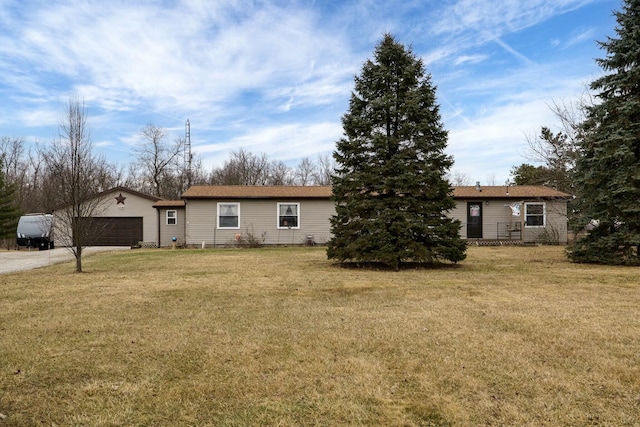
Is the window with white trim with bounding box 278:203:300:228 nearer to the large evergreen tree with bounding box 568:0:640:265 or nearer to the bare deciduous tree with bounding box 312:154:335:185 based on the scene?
the large evergreen tree with bounding box 568:0:640:265

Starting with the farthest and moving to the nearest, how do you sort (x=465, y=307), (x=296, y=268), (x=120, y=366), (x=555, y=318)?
(x=296, y=268), (x=465, y=307), (x=555, y=318), (x=120, y=366)

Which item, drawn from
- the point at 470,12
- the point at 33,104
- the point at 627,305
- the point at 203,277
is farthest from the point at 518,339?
the point at 33,104

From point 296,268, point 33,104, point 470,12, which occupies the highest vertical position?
point 470,12

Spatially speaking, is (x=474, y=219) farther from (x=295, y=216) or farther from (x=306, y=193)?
(x=295, y=216)

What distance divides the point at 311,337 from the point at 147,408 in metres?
2.11

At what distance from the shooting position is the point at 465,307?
20.9 ft

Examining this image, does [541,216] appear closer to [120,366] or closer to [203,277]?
[203,277]

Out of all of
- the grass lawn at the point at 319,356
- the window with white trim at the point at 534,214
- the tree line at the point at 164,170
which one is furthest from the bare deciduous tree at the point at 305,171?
the grass lawn at the point at 319,356

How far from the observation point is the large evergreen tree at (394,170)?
36.9ft

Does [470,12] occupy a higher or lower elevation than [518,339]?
higher

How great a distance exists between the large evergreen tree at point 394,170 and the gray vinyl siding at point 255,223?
8990 millimetres

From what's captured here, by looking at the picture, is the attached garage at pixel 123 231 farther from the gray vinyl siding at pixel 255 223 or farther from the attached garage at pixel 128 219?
the gray vinyl siding at pixel 255 223

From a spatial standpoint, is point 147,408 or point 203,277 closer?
point 147,408

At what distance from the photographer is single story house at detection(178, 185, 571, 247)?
20656mm
